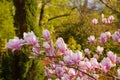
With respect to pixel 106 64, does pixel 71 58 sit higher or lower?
higher

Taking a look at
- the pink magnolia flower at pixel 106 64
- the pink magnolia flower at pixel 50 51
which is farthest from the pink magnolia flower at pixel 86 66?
the pink magnolia flower at pixel 50 51

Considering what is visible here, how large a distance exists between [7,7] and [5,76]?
11.7 ft

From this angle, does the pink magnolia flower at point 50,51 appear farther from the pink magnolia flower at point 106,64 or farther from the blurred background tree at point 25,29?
the blurred background tree at point 25,29

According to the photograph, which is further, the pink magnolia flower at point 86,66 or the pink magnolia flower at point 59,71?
the pink magnolia flower at point 59,71

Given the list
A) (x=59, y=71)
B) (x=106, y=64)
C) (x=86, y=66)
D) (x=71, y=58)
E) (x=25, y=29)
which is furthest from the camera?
(x=25, y=29)

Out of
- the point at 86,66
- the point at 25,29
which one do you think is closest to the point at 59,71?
the point at 86,66

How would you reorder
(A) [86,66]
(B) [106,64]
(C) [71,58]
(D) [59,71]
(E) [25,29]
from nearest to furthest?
(C) [71,58] → (B) [106,64] → (A) [86,66] → (D) [59,71] → (E) [25,29]

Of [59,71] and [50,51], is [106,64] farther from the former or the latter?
[59,71]

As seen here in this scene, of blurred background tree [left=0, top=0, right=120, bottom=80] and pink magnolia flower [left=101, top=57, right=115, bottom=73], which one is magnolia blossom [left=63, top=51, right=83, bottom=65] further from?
blurred background tree [left=0, top=0, right=120, bottom=80]

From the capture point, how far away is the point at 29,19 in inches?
319

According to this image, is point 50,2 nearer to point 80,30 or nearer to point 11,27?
→ point 80,30

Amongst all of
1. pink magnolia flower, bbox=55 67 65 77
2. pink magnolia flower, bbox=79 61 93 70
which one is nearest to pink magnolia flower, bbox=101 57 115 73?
pink magnolia flower, bbox=79 61 93 70

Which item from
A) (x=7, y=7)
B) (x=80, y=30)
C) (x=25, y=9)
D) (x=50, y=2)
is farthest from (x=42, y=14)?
(x=25, y=9)

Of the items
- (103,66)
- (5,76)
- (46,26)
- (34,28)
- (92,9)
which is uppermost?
(103,66)
